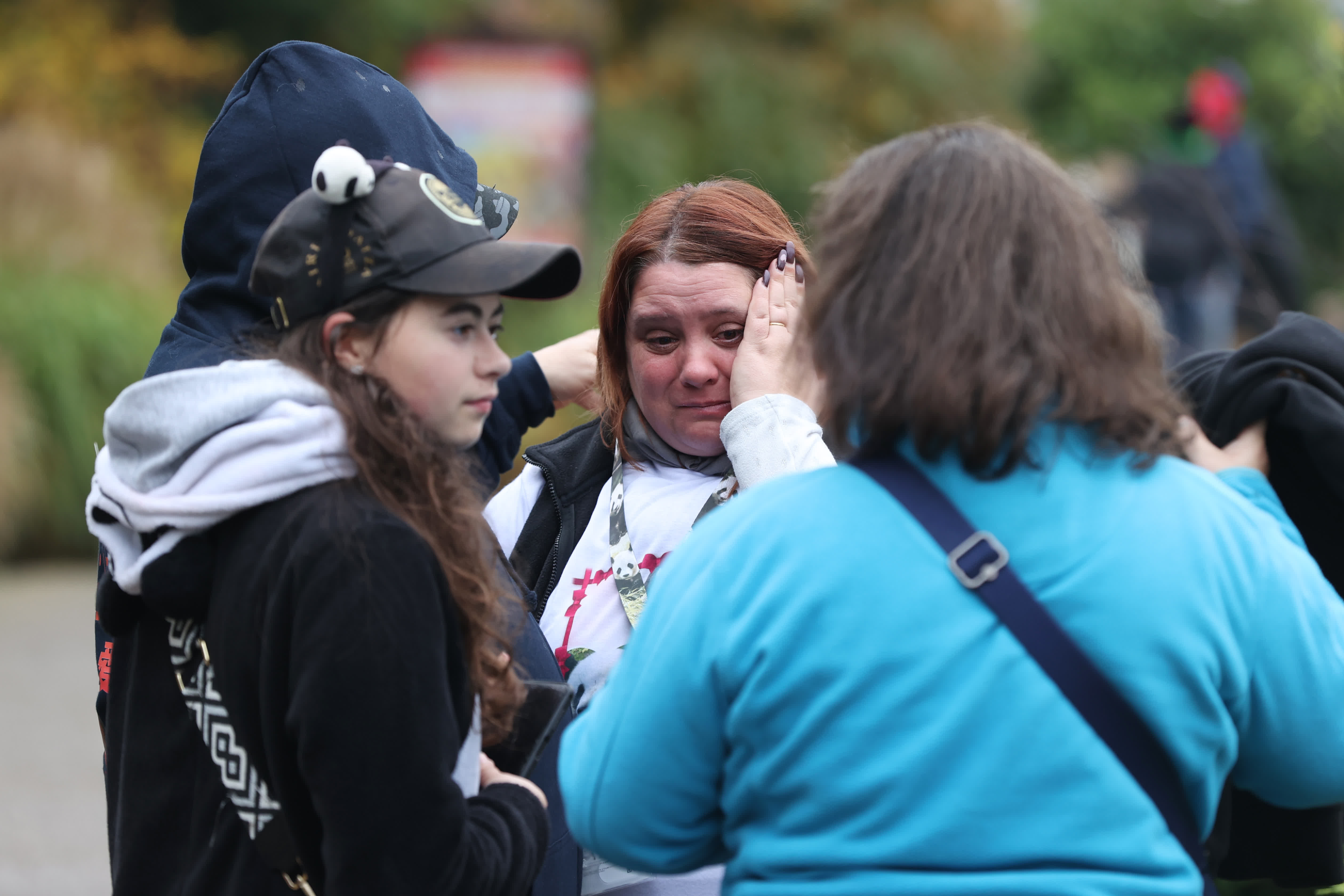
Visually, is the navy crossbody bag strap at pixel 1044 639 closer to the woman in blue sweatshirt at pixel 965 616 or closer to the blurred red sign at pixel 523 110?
the woman in blue sweatshirt at pixel 965 616

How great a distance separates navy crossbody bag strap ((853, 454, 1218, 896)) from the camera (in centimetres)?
133

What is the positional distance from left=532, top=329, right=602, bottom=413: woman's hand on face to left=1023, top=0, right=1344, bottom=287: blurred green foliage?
20.2 metres

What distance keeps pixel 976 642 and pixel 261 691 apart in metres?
0.86

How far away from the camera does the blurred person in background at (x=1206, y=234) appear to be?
9.28 metres

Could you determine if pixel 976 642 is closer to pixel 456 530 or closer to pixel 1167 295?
pixel 456 530

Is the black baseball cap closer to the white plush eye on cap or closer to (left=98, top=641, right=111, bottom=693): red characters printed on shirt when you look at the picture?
the white plush eye on cap

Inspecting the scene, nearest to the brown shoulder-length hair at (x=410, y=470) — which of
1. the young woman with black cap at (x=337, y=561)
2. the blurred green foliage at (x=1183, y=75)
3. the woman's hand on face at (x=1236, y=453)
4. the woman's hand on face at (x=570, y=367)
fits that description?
the young woman with black cap at (x=337, y=561)

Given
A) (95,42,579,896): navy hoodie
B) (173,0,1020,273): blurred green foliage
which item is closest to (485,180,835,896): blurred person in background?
(95,42,579,896): navy hoodie

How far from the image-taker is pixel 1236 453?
6.81 feet

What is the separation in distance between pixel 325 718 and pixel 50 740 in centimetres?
473

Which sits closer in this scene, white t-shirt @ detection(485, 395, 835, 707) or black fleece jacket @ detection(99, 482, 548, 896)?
black fleece jacket @ detection(99, 482, 548, 896)

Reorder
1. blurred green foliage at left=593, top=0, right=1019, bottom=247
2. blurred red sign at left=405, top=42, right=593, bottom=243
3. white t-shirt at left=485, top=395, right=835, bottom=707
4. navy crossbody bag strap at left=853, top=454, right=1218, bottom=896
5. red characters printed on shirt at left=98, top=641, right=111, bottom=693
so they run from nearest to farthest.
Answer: navy crossbody bag strap at left=853, top=454, right=1218, bottom=896 < red characters printed on shirt at left=98, top=641, right=111, bottom=693 < white t-shirt at left=485, top=395, right=835, bottom=707 < blurred red sign at left=405, top=42, right=593, bottom=243 < blurred green foliage at left=593, top=0, right=1019, bottom=247

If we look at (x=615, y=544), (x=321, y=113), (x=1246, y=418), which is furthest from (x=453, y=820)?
(x=1246, y=418)

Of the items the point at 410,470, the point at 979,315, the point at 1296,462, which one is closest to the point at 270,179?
the point at 410,470
